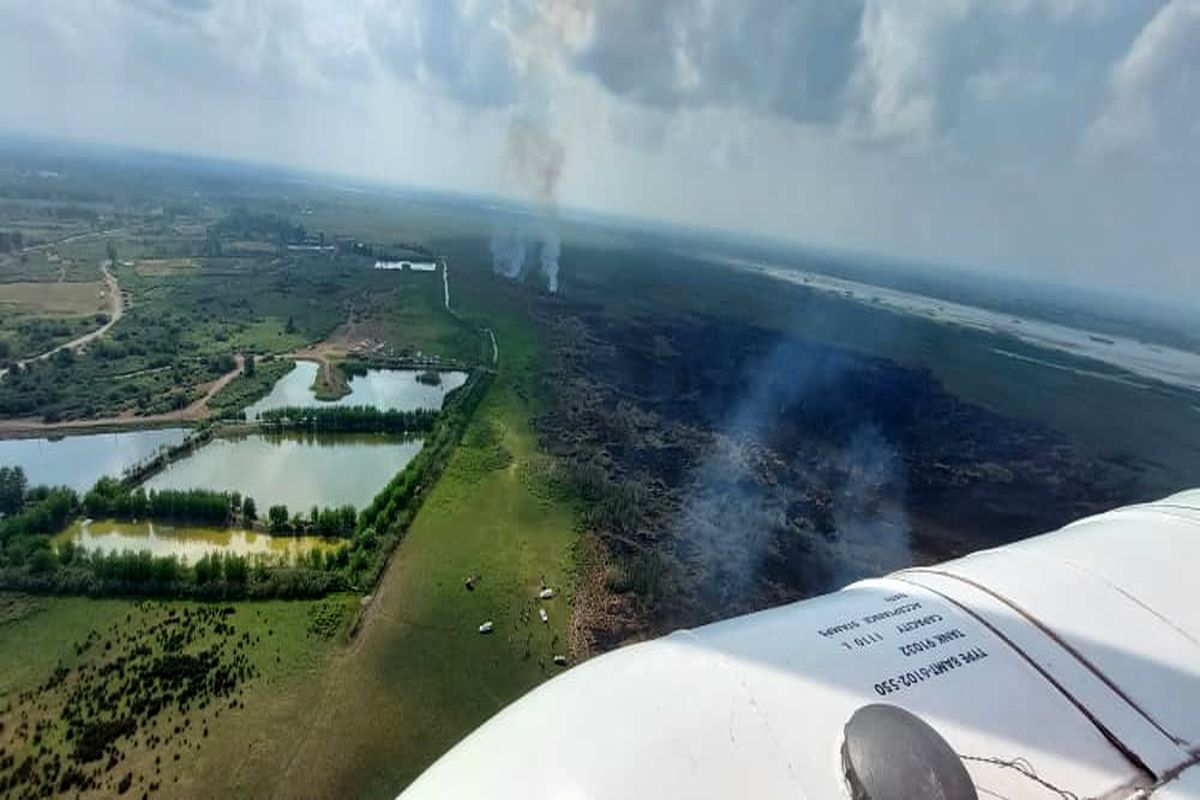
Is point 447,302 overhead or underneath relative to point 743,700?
underneath

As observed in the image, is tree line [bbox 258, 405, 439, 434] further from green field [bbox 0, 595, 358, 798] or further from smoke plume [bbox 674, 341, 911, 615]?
smoke plume [bbox 674, 341, 911, 615]

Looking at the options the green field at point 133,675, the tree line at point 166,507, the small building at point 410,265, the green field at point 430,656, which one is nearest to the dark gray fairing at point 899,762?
the green field at point 430,656

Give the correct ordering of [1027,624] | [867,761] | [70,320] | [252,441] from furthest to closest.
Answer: [70,320]
[252,441]
[1027,624]
[867,761]

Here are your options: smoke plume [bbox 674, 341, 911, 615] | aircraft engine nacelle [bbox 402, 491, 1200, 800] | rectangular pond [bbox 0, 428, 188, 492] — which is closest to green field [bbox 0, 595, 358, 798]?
rectangular pond [bbox 0, 428, 188, 492]

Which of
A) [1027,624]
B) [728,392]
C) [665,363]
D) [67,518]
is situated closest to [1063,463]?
[728,392]

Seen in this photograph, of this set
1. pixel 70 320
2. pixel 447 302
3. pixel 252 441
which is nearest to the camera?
pixel 252 441

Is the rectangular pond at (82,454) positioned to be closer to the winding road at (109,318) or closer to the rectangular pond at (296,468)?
the rectangular pond at (296,468)

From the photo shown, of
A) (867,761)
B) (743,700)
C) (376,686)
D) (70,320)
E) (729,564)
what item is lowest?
(70,320)

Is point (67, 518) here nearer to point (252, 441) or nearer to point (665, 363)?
point (252, 441)

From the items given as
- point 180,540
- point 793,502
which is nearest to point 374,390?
point 180,540
